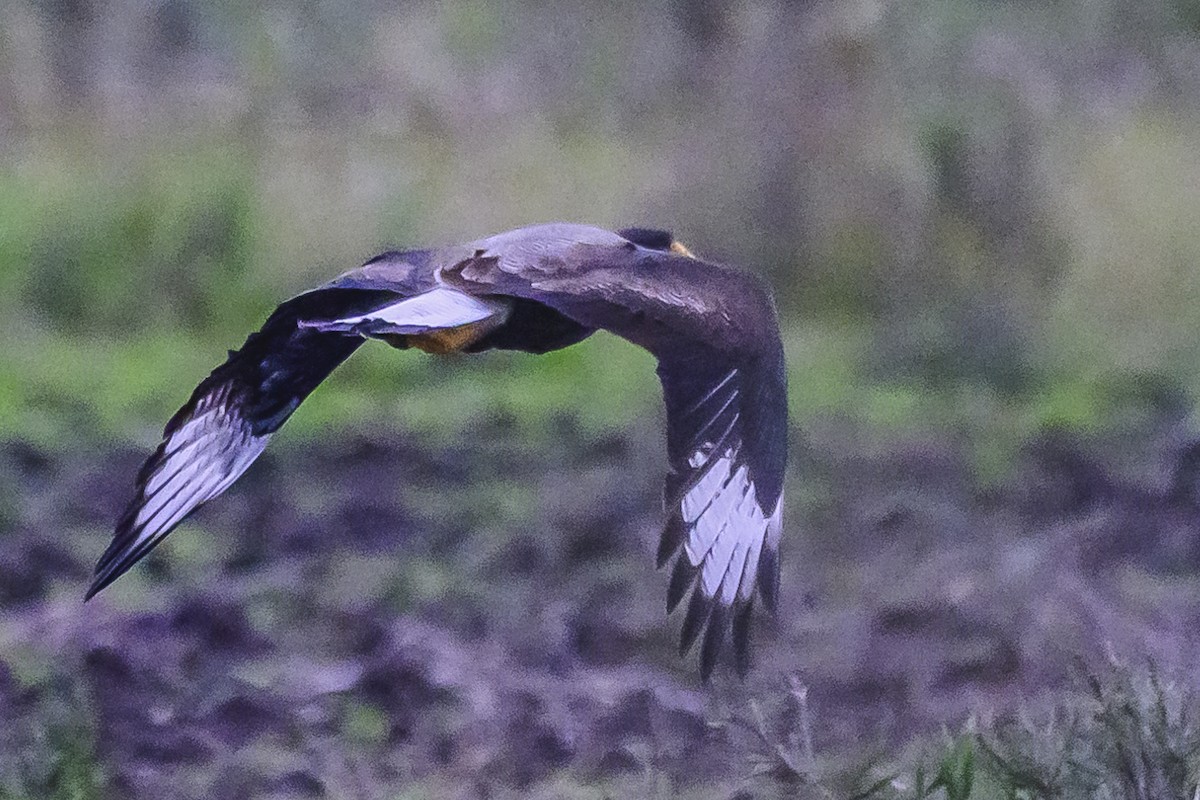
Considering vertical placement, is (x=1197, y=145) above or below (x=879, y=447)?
above

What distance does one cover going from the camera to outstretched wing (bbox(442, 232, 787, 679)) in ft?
7.34

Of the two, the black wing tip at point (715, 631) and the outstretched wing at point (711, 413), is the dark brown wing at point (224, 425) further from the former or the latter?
the black wing tip at point (715, 631)

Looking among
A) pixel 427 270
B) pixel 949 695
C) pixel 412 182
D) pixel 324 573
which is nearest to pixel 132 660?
pixel 324 573

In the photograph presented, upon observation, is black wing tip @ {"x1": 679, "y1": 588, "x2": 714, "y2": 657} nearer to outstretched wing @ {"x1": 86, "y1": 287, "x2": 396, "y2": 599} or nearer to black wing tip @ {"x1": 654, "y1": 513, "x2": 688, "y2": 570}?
black wing tip @ {"x1": 654, "y1": 513, "x2": 688, "y2": 570}

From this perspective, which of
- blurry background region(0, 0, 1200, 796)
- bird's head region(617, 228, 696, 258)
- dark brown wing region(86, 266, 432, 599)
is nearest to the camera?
dark brown wing region(86, 266, 432, 599)

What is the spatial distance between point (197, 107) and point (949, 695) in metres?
4.57

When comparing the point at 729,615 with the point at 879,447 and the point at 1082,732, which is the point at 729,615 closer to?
the point at 1082,732

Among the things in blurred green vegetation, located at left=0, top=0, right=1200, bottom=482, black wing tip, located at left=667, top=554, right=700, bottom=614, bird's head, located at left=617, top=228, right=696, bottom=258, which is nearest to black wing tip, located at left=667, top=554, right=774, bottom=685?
black wing tip, located at left=667, top=554, right=700, bottom=614

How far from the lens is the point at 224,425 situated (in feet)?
8.86

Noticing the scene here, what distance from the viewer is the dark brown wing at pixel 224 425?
264cm

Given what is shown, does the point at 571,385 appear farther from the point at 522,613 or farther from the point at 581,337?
the point at 581,337

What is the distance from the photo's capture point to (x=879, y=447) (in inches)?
192

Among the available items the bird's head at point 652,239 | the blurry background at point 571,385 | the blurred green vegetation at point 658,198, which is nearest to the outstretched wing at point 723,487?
the blurry background at point 571,385

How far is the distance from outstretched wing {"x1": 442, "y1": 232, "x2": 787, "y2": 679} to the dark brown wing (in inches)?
14.2
